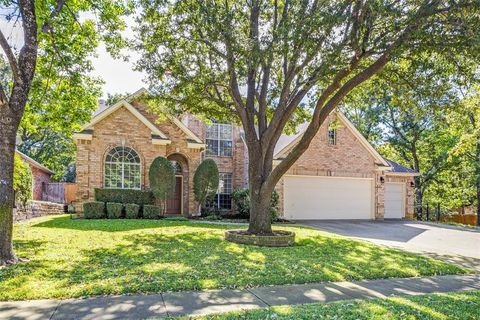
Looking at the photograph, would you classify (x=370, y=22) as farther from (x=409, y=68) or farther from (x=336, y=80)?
(x=409, y=68)

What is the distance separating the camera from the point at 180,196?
19844mm

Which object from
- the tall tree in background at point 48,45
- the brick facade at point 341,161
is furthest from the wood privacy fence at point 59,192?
the brick facade at point 341,161

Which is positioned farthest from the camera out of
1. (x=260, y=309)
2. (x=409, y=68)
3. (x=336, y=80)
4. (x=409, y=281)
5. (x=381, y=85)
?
(x=381, y=85)

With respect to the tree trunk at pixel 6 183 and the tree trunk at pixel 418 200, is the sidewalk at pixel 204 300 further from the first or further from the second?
the tree trunk at pixel 418 200

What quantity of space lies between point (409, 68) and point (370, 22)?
9.43 feet

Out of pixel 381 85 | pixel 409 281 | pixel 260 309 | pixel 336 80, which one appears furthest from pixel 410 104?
pixel 260 309

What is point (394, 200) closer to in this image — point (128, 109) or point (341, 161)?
point (341, 161)

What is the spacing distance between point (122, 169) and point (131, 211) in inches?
98.6

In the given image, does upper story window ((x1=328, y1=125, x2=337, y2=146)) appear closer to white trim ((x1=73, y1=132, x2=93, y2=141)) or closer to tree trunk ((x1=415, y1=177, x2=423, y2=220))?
tree trunk ((x1=415, y1=177, x2=423, y2=220))

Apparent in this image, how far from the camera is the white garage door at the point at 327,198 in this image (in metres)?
19.3

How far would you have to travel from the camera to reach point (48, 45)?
12.2 m

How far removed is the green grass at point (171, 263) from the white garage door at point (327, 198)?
24.3 ft

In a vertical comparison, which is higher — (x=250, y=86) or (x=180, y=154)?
(x=250, y=86)

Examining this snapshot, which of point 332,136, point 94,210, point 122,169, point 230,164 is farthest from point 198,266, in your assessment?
point 332,136
